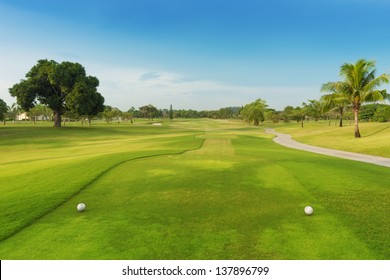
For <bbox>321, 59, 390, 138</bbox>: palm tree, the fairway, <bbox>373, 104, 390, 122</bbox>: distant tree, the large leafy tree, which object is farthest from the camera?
<bbox>373, 104, 390, 122</bbox>: distant tree

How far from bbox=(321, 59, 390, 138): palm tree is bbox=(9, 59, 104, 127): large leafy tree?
145ft

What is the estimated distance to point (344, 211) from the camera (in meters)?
7.50

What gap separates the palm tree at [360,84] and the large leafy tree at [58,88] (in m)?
44.2

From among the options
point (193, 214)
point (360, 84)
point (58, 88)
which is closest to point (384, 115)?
point (360, 84)

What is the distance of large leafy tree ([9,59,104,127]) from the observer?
5103 centimetres

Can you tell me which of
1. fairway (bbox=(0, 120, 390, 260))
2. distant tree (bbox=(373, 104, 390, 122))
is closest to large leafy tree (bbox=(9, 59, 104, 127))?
fairway (bbox=(0, 120, 390, 260))

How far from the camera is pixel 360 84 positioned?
3164 cm

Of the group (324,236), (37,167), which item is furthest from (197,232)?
(37,167)

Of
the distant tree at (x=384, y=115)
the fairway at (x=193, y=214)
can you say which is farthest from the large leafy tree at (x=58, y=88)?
the distant tree at (x=384, y=115)

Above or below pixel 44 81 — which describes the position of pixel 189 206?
below

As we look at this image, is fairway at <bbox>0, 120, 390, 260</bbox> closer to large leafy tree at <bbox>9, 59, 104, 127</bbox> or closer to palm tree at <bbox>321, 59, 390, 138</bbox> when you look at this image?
palm tree at <bbox>321, 59, 390, 138</bbox>

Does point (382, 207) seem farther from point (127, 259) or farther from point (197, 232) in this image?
point (127, 259)
